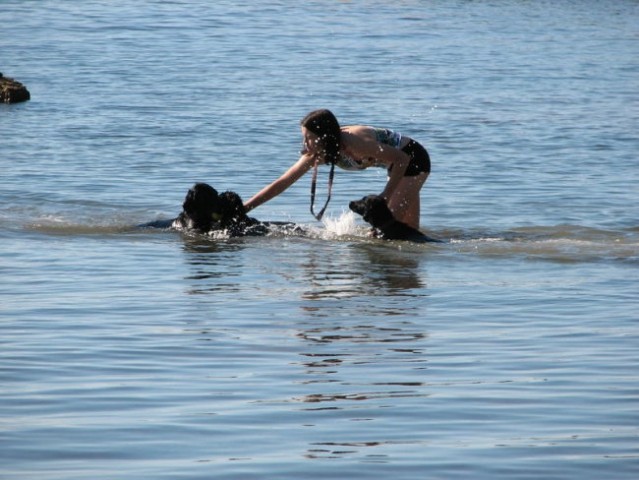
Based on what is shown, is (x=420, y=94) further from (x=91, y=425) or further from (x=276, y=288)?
(x=91, y=425)

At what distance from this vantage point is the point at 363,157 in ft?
32.4

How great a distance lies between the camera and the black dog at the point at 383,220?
10.0 meters

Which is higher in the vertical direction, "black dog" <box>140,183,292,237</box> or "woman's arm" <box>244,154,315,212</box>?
"woman's arm" <box>244,154,315,212</box>

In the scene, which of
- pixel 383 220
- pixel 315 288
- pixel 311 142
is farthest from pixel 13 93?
pixel 315 288

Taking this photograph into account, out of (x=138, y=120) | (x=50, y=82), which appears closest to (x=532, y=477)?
(x=138, y=120)

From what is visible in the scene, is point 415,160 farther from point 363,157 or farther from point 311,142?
point 311,142

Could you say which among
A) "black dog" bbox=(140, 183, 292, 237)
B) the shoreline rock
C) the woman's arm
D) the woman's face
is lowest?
the shoreline rock

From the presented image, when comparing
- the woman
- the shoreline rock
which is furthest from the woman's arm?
the shoreline rock

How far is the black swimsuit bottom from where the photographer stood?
10.2 meters

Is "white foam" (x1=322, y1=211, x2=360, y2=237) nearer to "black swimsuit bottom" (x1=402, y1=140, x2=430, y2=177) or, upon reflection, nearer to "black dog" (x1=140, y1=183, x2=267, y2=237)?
"black dog" (x1=140, y1=183, x2=267, y2=237)

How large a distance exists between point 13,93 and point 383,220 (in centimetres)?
981

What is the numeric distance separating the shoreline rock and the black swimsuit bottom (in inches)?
384

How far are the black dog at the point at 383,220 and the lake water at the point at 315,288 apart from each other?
152 mm

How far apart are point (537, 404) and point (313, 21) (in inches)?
976
